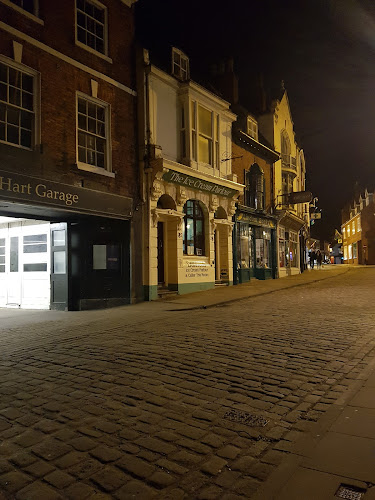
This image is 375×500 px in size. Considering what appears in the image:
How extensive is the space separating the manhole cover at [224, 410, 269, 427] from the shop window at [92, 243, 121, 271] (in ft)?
31.8

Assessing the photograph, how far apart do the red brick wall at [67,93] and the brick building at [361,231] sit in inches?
1929

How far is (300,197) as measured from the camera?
25094 mm

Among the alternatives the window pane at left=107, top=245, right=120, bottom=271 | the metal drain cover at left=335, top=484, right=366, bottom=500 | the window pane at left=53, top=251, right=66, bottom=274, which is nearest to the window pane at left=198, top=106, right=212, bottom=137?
the window pane at left=107, top=245, right=120, bottom=271

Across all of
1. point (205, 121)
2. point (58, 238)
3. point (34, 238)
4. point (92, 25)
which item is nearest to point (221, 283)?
point (205, 121)

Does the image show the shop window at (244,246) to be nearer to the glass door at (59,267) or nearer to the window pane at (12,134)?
the glass door at (59,267)

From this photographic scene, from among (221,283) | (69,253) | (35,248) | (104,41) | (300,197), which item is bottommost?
(221,283)

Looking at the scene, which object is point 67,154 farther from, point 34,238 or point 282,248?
point 282,248

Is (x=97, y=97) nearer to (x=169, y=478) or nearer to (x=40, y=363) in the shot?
(x=40, y=363)

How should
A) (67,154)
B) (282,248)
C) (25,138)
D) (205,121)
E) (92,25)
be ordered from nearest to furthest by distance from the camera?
1. (25,138)
2. (67,154)
3. (92,25)
4. (205,121)
5. (282,248)

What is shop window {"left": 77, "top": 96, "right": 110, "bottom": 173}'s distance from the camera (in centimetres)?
1241

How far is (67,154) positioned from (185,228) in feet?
21.9

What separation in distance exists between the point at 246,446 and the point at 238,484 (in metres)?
0.56

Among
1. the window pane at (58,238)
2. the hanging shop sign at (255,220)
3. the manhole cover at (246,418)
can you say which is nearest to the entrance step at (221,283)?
the hanging shop sign at (255,220)

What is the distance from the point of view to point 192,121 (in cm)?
1662
